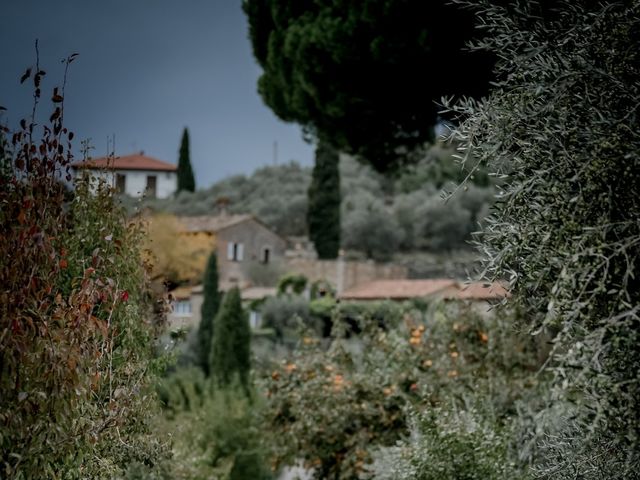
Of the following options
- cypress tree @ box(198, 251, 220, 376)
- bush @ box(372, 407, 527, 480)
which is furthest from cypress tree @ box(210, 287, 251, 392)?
bush @ box(372, 407, 527, 480)

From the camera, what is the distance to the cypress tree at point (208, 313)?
76.0ft

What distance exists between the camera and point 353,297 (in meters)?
34.0

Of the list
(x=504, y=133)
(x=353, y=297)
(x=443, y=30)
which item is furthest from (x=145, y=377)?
(x=353, y=297)

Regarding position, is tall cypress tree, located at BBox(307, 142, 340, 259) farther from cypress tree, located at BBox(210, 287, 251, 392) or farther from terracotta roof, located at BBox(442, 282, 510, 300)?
cypress tree, located at BBox(210, 287, 251, 392)

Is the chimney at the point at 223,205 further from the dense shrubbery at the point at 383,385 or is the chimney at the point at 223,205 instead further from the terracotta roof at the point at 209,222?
the dense shrubbery at the point at 383,385

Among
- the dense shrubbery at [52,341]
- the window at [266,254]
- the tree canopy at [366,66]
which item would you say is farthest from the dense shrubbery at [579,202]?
the window at [266,254]

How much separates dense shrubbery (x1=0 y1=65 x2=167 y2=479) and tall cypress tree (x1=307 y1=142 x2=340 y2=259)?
3132cm

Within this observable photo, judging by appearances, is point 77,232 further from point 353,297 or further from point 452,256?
point 452,256

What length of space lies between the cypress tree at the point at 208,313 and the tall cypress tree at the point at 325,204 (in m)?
12.2

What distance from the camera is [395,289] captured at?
111ft

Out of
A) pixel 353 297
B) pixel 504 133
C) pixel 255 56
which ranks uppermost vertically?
pixel 255 56

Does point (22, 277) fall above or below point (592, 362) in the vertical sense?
above

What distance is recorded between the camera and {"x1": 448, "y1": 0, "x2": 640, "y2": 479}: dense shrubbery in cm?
302

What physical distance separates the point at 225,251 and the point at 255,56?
32656mm
